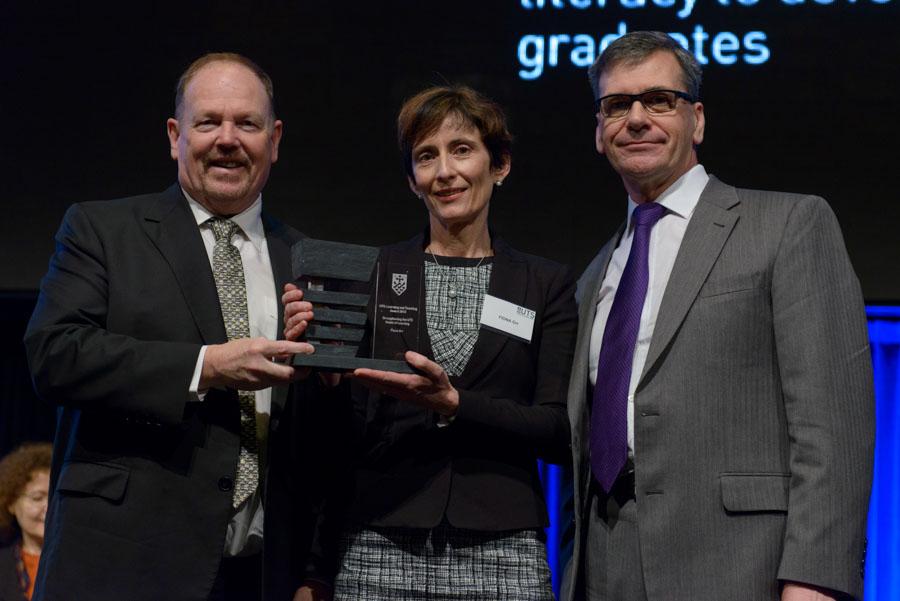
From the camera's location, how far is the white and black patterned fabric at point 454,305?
2635 mm

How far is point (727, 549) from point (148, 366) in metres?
1.28

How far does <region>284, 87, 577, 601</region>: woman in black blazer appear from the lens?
246 centimetres

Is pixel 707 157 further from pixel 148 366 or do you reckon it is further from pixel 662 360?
pixel 148 366

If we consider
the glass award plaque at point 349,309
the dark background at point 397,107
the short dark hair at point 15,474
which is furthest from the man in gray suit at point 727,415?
the short dark hair at point 15,474

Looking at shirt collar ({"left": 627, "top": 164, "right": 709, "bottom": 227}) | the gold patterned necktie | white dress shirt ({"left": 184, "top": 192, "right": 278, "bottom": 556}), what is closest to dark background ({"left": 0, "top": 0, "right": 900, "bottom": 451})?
shirt collar ({"left": 627, "top": 164, "right": 709, "bottom": 227})

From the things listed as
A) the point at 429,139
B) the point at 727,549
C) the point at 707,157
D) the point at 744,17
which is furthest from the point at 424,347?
the point at 744,17

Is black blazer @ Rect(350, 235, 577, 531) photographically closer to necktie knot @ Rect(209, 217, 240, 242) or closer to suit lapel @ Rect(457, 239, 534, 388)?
suit lapel @ Rect(457, 239, 534, 388)

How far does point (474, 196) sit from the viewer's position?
280cm

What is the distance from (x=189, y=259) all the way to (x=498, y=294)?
0.75 metres

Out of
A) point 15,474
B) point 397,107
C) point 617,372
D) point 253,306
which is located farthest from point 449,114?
point 15,474

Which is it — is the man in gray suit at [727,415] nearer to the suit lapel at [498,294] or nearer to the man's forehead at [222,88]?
the suit lapel at [498,294]

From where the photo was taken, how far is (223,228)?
8.72ft

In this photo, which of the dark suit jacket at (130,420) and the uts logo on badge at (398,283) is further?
the uts logo on badge at (398,283)

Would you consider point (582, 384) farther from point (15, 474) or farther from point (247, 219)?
point (15, 474)
